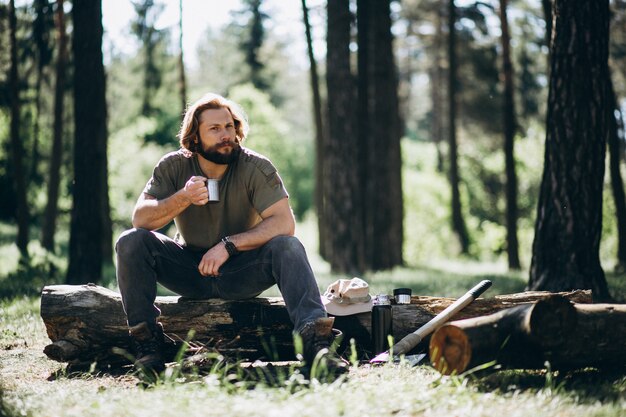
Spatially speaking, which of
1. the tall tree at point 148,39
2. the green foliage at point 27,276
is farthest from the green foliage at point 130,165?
the green foliage at point 27,276

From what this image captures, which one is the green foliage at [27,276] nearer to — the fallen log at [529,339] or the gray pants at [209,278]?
the gray pants at [209,278]

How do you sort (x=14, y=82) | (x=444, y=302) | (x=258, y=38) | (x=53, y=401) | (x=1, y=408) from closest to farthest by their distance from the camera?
1. (x=1, y=408)
2. (x=53, y=401)
3. (x=444, y=302)
4. (x=14, y=82)
5. (x=258, y=38)

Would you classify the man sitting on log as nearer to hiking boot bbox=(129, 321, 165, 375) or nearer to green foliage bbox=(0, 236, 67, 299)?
hiking boot bbox=(129, 321, 165, 375)

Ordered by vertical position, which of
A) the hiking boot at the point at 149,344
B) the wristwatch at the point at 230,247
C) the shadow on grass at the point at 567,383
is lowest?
the shadow on grass at the point at 567,383

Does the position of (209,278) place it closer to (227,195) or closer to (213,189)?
(227,195)

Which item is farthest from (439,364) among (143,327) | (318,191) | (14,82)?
(318,191)

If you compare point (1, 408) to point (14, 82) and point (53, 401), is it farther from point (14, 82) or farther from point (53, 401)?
point (14, 82)

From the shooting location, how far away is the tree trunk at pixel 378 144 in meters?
16.0

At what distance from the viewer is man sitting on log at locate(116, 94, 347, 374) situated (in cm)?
513

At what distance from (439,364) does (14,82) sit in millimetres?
13694

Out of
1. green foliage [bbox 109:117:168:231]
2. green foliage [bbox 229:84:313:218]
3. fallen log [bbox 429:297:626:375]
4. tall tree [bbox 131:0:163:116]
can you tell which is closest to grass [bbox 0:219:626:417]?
fallen log [bbox 429:297:626:375]

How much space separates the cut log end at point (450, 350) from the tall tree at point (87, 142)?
6.90 m

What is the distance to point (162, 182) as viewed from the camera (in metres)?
5.62

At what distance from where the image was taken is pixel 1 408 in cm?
392
